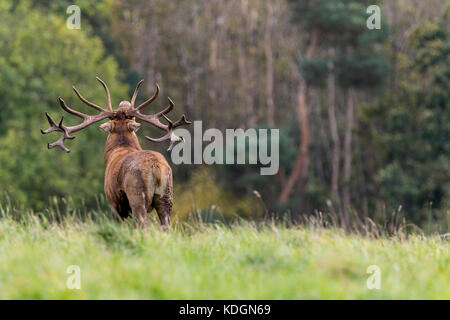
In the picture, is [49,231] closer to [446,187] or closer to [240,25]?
[446,187]

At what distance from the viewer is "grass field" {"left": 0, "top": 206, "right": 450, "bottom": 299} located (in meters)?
5.14

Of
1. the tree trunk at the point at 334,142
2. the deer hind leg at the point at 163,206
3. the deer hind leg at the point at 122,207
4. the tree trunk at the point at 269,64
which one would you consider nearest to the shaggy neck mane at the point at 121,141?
the deer hind leg at the point at 122,207

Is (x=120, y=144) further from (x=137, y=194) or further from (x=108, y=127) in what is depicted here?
(x=137, y=194)

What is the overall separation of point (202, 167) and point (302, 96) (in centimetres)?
658

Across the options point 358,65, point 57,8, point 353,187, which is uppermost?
point 57,8

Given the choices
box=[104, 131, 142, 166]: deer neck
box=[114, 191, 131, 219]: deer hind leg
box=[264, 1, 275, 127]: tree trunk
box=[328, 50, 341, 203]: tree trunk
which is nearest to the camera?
box=[114, 191, 131, 219]: deer hind leg

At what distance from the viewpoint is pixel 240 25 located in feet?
154

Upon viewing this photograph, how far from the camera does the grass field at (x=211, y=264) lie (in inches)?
202

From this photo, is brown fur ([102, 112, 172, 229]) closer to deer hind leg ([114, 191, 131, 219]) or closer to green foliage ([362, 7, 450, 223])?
deer hind leg ([114, 191, 131, 219])

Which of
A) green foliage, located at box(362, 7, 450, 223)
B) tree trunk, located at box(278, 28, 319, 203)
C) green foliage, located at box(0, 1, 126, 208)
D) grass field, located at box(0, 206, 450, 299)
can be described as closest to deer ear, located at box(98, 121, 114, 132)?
grass field, located at box(0, 206, 450, 299)

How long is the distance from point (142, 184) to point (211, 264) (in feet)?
7.92

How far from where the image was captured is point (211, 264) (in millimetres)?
5965

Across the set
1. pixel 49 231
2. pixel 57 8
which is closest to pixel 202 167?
pixel 57 8

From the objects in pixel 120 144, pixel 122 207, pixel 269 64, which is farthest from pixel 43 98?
pixel 122 207
